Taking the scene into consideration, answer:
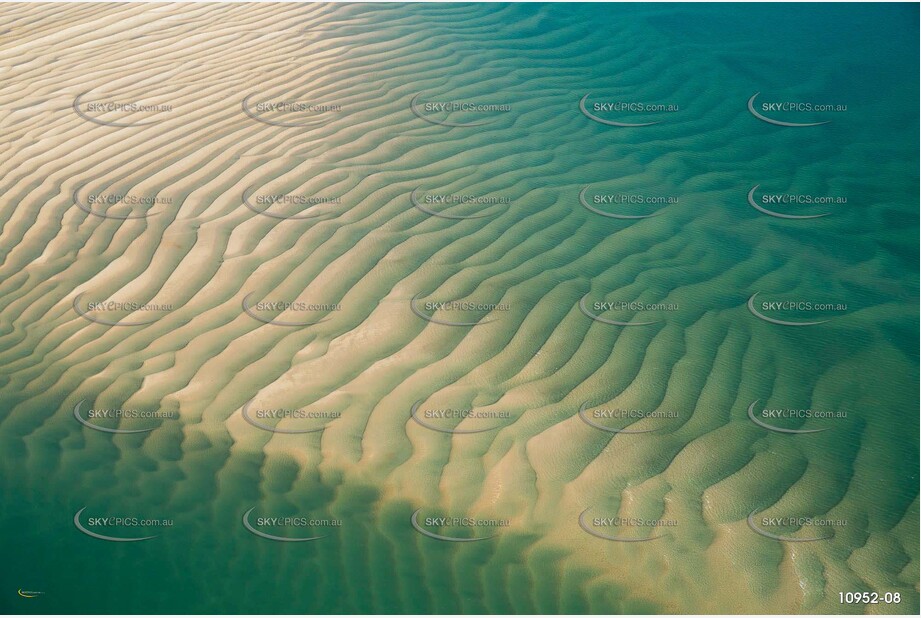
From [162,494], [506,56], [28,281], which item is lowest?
[162,494]

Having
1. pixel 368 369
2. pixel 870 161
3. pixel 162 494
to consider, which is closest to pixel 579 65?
pixel 870 161

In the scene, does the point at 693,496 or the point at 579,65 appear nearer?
the point at 693,496

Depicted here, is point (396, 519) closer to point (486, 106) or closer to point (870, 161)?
point (486, 106)

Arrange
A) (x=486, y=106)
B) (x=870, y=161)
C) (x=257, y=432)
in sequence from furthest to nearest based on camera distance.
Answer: (x=486, y=106), (x=870, y=161), (x=257, y=432)

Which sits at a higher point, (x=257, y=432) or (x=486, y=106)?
(x=486, y=106)

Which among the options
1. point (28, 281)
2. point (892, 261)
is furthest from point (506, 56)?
point (28, 281)

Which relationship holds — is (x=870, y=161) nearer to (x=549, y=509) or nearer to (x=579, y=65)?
(x=579, y=65)

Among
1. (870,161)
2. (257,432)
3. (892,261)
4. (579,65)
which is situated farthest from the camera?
(579,65)
